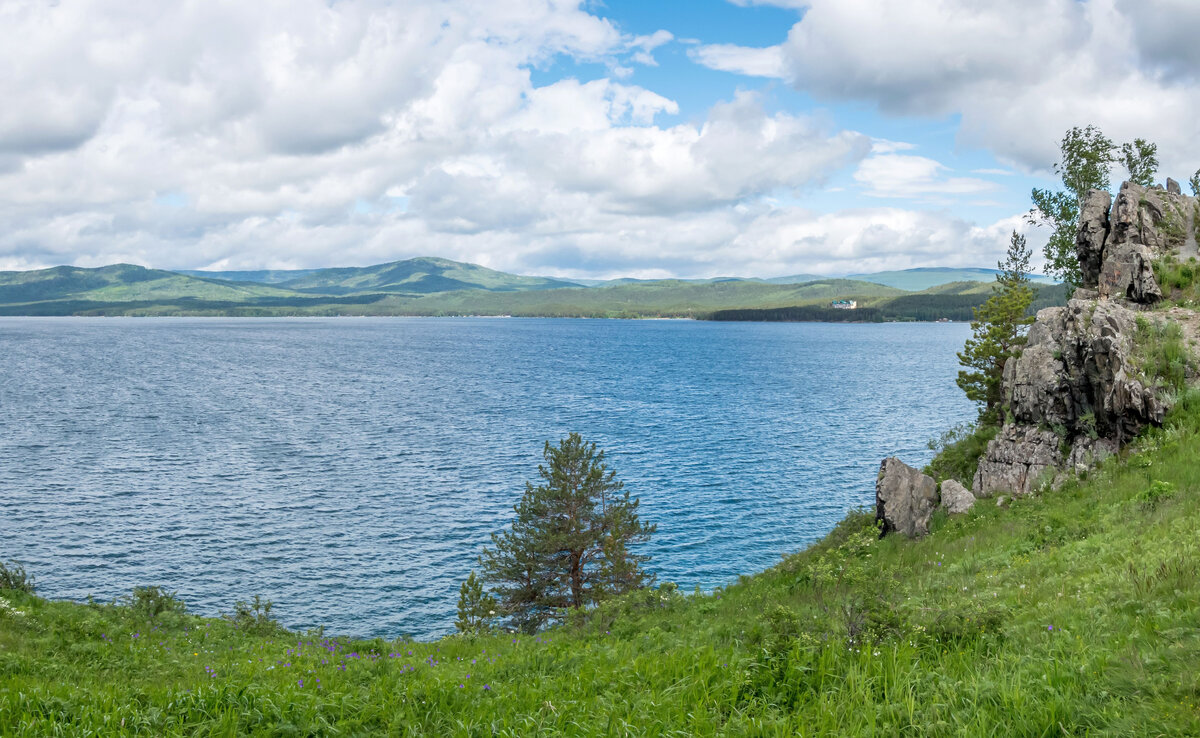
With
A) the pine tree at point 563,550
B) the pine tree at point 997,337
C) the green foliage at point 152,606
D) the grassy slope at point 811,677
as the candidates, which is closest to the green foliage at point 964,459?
the pine tree at point 997,337

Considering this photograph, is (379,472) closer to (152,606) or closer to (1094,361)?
(152,606)

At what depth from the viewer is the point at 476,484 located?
61344 millimetres

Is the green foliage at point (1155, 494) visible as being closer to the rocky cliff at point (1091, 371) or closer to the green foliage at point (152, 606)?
the rocky cliff at point (1091, 371)

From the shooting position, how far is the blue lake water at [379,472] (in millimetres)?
43188

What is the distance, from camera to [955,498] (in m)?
27.6

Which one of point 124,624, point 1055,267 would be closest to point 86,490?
point 124,624

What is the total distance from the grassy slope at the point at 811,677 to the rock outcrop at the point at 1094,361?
8589 millimetres

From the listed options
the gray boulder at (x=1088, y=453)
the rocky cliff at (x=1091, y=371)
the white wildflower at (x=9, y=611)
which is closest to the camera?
the white wildflower at (x=9, y=611)

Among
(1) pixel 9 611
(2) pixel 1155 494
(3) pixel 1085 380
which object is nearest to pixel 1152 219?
(3) pixel 1085 380

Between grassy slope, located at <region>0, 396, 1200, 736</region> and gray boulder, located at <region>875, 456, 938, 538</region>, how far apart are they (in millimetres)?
13494

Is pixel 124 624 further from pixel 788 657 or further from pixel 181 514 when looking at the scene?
pixel 181 514

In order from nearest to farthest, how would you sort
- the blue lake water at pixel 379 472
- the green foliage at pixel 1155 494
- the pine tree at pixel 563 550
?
the green foliage at pixel 1155 494
the pine tree at pixel 563 550
the blue lake water at pixel 379 472

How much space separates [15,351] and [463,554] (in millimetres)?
211945

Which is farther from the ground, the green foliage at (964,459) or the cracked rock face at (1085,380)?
the cracked rock face at (1085,380)
